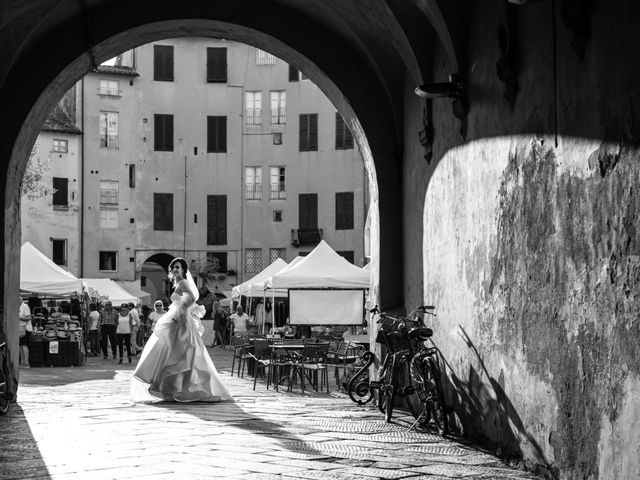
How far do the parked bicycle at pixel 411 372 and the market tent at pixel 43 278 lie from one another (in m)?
13.3

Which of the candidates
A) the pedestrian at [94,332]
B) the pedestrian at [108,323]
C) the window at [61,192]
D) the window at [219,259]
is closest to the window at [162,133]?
the window at [61,192]

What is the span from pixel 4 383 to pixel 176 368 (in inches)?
92.6

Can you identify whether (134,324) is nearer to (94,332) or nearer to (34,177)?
(94,332)

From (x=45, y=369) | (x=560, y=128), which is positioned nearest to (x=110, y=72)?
(x=45, y=369)

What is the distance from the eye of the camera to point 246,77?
42.9 m

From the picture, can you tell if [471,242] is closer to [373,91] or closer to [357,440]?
[357,440]

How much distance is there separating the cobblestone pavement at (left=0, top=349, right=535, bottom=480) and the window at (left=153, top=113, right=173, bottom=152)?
30316 mm

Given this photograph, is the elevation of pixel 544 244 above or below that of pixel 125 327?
above

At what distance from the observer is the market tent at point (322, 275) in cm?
2023

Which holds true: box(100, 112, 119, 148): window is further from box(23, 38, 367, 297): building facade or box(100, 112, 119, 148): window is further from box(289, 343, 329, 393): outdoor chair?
box(289, 343, 329, 393): outdoor chair

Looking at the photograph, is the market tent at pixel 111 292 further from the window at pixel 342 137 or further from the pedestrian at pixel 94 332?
the window at pixel 342 137

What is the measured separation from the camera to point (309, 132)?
138ft

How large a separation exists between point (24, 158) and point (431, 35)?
4826mm

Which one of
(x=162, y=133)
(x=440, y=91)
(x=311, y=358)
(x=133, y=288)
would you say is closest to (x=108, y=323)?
(x=311, y=358)
